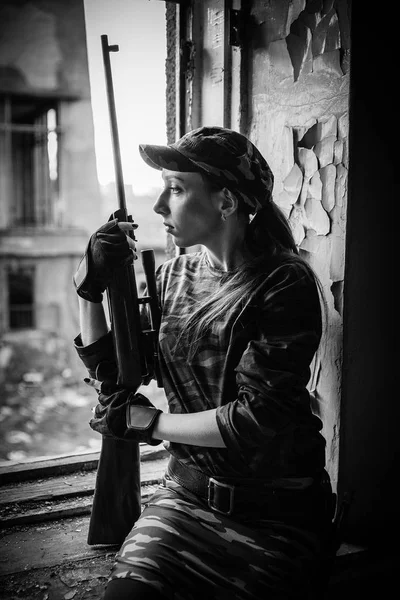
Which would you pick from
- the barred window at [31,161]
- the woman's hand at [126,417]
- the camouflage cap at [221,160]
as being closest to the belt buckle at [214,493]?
the woman's hand at [126,417]

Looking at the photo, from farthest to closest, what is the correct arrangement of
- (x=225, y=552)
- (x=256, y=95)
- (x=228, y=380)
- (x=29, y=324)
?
(x=29, y=324) → (x=256, y=95) → (x=228, y=380) → (x=225, y=552)

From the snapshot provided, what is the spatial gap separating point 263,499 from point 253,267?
1.82 feet

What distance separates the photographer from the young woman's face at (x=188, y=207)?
54.3 inches

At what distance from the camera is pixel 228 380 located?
1.36 metres

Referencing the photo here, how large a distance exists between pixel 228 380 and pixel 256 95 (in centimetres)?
94

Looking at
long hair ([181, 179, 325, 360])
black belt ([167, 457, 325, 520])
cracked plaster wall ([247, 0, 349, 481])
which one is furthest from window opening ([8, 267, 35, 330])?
black belt ([167, 457, 325, 520])

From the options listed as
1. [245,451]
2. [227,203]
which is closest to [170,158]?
[227,203]

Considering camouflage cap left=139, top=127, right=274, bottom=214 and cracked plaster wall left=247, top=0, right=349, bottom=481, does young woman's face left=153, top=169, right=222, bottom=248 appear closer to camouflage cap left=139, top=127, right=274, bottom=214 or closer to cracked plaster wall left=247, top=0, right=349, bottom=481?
camouflage cap left=139, top=127, right=274, bottom=214

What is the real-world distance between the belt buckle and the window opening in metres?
6.63

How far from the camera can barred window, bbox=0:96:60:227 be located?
7609 millimetres

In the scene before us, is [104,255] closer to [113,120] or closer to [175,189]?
[175,189]

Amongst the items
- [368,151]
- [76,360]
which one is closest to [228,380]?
[368,151]

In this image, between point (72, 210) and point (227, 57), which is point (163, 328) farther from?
point (72, 210)

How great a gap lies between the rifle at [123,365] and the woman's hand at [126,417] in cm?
5
